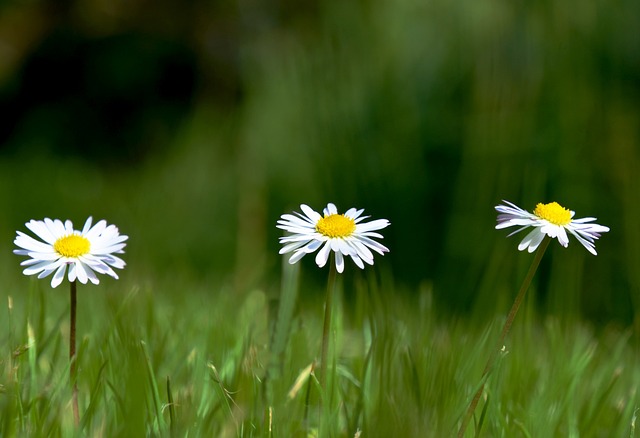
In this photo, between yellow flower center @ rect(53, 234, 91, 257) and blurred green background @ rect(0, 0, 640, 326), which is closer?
yellow flower center @ rect(53, 234, 91, 257)

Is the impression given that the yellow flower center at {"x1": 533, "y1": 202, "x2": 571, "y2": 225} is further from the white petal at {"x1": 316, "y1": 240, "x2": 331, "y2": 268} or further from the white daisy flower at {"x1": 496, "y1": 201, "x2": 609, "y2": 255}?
the white petal at {"x1": 316, "y1": 240, "x2": 331, "y2": 268}

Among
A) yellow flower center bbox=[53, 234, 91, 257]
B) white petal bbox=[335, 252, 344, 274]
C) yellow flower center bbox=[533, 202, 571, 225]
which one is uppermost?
yellow flower center bbox=[533, 202, 571, 225]

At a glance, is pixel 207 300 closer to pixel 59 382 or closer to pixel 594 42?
pixel 59 382

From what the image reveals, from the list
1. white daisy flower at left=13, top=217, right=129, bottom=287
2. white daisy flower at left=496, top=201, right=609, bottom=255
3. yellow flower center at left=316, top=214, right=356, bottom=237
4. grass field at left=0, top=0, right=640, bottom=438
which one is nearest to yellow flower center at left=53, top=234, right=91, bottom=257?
white daisy flower at left=13, top=217, right=129, bottom=287

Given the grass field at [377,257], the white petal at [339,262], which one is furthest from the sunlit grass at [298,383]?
the white petal at [339,262]

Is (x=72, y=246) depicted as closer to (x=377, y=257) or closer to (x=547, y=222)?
(x=547, y=222)

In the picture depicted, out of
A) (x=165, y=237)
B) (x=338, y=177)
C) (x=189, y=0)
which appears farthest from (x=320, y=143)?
(x=189, y=0)

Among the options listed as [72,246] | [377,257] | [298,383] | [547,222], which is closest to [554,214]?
[547,222]

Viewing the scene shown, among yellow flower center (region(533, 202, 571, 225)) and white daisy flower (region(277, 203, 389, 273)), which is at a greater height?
yellow flower center (region(533, 202, 571, 225))
